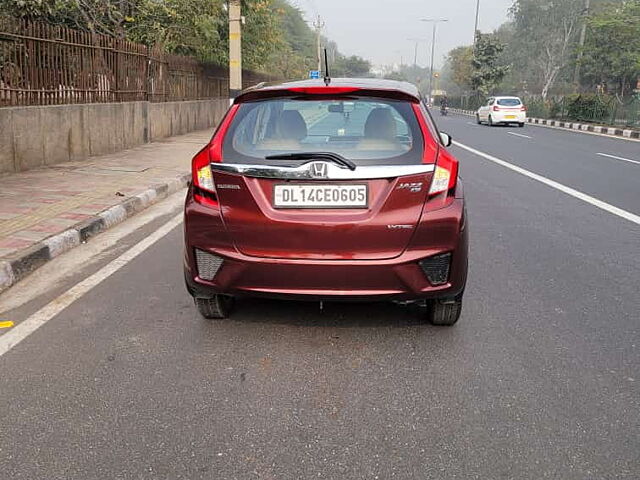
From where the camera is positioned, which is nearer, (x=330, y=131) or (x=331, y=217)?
(x=331, y=217)

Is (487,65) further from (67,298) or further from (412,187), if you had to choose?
(412,187)

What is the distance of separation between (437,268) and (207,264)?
1250 mm

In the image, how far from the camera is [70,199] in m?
7.55

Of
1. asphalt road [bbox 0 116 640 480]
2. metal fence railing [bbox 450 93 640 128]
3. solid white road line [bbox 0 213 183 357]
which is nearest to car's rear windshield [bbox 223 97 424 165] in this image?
asphalt road [bbox 0 116 640 480]

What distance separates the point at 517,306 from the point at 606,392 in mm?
1294

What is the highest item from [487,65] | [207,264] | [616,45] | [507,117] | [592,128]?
[616,45]

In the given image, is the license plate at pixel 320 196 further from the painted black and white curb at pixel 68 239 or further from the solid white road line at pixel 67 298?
the painted black and white curb at pixel 68 239

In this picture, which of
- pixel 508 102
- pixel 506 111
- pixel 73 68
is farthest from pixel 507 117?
pixel 73 68

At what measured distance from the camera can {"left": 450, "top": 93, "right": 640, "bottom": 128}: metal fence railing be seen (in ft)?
99.1

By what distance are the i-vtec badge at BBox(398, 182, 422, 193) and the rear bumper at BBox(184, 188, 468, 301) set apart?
14cm

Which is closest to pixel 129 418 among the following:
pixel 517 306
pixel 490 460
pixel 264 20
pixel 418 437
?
pixel 418 437

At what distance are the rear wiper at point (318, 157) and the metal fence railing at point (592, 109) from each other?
29607 millimetres

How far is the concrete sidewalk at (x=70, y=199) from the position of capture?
17.7 ft

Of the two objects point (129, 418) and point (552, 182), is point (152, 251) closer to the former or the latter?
point (129, 418)
